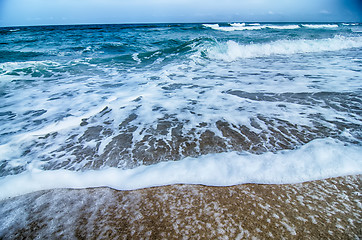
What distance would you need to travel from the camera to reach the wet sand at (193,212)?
1227 mm

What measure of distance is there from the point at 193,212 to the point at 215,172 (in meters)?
0.49

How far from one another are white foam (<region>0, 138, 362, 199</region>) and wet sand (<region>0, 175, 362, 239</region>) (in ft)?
0.26

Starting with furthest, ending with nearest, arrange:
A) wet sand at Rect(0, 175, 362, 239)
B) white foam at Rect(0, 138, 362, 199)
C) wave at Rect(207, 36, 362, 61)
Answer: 1. wave at Rect(207, 36, 362, 61)
2. white foam at Rect(0, 138, 362, 199)
3. wet sand at Rect(0, 175, 362, 239)

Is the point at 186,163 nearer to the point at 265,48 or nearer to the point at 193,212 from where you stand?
the point at 193,212

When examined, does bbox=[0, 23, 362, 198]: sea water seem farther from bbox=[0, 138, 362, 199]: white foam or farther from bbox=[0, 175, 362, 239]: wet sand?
bbox=[0, 175, 362, 239]: wet sand

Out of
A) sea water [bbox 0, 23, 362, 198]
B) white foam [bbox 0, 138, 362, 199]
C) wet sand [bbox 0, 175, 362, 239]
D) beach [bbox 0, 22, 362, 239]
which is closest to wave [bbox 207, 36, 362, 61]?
sea water [bbox 0, 23, 362, 198]

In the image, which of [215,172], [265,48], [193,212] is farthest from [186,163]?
[265,48]

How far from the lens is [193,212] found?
54.1 inches

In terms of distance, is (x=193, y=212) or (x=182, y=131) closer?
(x=193, y=212)

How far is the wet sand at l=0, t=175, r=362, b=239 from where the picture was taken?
123 cm

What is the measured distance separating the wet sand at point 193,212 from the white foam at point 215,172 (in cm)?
8

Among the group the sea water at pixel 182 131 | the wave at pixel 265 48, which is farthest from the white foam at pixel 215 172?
the wave at pixel 265 48

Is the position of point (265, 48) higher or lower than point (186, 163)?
lower

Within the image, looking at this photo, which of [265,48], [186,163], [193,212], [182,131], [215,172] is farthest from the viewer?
[265,48]
